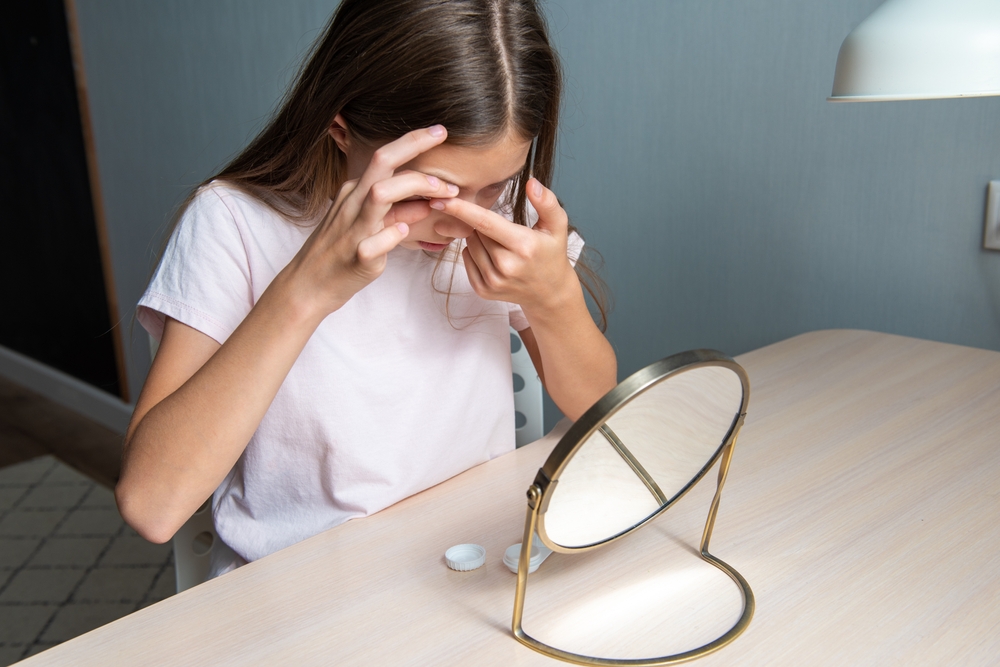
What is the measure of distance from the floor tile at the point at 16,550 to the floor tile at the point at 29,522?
0.03m

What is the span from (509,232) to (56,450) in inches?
95.9

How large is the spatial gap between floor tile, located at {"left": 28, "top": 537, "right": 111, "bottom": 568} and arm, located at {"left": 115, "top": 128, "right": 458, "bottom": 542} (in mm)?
1439

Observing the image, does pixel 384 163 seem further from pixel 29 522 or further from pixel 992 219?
pixel 29 522

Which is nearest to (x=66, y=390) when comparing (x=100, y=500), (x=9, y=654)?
(x=100, y=500)

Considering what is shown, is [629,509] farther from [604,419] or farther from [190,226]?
[190,226]

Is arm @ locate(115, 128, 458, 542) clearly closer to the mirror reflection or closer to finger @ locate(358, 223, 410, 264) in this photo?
finger @ locate(358, 223, 410, 264)

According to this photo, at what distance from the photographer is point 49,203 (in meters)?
2.87

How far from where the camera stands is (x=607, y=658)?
52 centimetres

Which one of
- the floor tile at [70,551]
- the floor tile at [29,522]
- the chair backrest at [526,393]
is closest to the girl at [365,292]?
the chair backrest at [526,393]

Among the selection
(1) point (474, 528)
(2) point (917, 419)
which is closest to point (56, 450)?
(1) point (474, 528)

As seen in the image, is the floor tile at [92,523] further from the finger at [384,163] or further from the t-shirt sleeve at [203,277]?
the finger at [384,163]

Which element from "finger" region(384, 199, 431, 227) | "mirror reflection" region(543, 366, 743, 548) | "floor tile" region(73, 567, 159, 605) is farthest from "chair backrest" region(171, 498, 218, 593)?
"floor tile" region(73, 567, 159, 605)

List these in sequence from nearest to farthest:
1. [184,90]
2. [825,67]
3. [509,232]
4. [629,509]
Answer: [629,509]
[509,232]
[825,67]
[184,90]

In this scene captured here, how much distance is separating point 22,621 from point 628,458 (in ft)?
5.44
